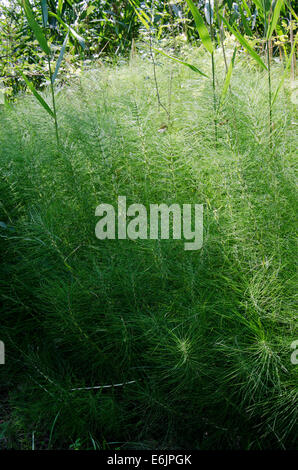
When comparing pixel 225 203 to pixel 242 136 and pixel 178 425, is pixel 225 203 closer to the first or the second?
pixel 242 136

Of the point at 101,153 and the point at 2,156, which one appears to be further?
the point at 2,156

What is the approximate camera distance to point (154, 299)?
1.45m

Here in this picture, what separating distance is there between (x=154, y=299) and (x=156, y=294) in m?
0.02

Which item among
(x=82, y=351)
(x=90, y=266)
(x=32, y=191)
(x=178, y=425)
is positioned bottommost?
(x=178, y=425)

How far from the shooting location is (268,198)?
1.44 metres

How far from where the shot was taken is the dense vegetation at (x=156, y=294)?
126 cm

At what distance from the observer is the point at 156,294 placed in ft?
4.78

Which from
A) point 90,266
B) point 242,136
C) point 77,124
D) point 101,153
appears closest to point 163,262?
point 90,266

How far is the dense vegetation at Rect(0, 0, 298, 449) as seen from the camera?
4.14ft

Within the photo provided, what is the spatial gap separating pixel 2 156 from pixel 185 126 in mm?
803

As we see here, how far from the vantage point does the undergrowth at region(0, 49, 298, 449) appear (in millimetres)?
1260

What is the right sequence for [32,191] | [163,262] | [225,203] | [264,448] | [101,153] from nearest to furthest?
[264,448] → [163,262] → [225,203] → [101,153] → [32,191]

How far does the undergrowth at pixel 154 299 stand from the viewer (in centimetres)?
126

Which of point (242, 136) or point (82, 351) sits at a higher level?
point (242, 136)
